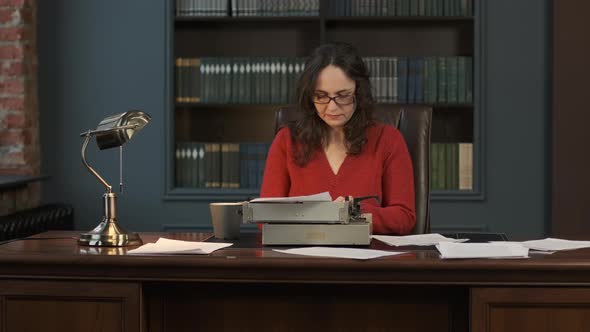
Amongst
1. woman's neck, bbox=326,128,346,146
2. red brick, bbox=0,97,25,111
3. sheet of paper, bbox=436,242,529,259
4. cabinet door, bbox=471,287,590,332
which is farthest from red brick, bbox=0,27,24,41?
cabinet door, bbox=471,287,590,332

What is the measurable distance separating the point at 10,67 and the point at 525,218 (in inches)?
99.6

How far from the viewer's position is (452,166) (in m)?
4.16

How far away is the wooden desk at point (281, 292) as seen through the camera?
5.83 feet

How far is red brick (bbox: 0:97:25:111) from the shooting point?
13.1 feet

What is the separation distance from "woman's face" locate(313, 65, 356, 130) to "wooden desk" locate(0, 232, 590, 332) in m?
0.70

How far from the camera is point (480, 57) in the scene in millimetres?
4121

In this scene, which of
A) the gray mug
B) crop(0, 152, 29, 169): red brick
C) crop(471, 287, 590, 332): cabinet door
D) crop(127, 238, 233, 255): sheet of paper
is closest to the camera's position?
crop(471, 287, 590, 332): cabinet door

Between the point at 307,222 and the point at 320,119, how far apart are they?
0.77 metres

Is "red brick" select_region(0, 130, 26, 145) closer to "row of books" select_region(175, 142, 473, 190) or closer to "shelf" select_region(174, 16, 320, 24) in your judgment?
"row of books" select_region(175, 142, 473, 190)

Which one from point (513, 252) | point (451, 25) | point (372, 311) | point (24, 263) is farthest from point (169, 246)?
point (451, 25)

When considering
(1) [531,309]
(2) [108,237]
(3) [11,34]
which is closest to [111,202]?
(2) [108,237]

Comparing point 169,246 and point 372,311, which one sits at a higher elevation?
point 169,246

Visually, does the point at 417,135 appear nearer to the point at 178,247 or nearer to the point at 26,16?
the point at 178,247

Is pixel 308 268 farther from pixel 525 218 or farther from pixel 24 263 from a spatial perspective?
pixel 525 218
